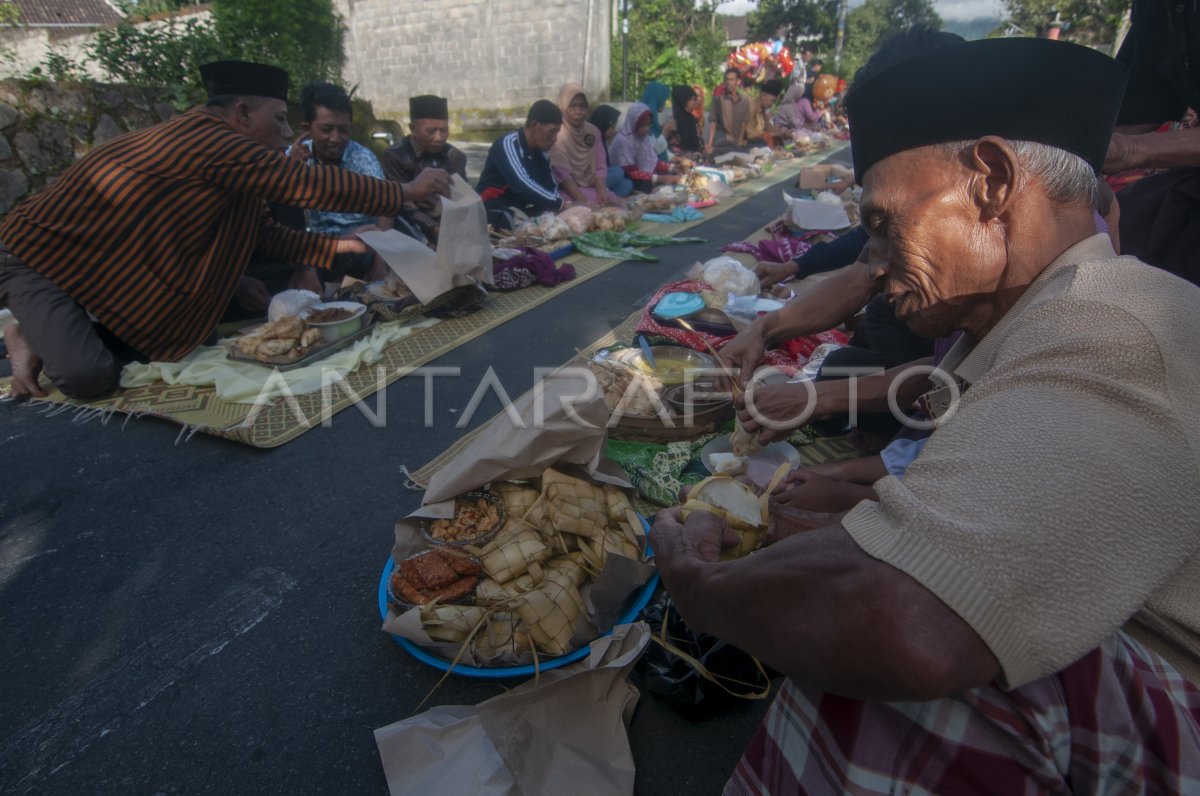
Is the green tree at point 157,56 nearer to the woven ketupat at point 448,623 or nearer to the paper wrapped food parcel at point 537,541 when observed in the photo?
the paper wrapped food parcel at point 537,541

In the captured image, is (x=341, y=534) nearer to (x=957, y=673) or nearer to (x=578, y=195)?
(x=957, y=673)

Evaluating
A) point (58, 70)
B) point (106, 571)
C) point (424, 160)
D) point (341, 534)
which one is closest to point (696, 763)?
point (341, 534)

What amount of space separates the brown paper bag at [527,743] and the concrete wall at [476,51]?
14414 millimetres

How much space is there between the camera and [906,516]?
0.77 m

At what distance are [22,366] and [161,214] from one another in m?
Result: 1.06

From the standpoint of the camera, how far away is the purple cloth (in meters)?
4.85

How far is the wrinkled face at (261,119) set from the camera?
3.50 meters

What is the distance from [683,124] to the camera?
11.6m

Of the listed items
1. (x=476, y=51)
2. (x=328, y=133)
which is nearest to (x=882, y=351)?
(x=328, y=133)

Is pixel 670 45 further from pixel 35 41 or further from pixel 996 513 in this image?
pixel 996 513

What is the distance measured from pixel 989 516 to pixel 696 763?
1124mm

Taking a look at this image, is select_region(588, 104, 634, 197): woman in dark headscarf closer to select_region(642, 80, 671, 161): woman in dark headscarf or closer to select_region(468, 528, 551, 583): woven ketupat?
select_region(642, 80, 671, 161): woman in dark headscarf

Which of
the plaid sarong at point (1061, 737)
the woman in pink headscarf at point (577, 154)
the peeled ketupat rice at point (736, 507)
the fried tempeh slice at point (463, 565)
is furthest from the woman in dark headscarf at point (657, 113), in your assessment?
the plaid sarong at point (1061, 737)

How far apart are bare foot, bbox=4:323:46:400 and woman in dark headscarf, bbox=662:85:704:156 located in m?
10.3
